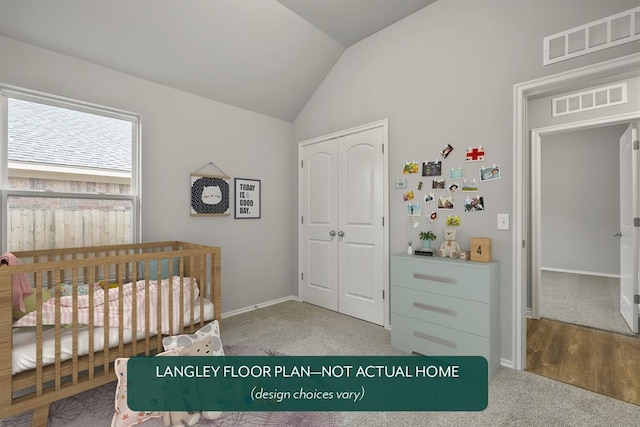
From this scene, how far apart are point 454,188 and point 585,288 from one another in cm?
333

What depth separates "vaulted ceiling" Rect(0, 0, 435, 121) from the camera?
210 centimetres

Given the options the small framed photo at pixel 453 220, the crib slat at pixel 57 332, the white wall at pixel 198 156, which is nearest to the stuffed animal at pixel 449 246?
the small framed photo at pixel 453 220

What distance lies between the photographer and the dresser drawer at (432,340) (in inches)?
80.0

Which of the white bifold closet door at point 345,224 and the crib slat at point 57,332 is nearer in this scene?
the crib slat at point 57,332

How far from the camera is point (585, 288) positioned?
412 centimetres

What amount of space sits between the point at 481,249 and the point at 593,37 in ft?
4.99

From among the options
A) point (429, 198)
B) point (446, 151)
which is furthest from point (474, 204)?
point (446, 151)

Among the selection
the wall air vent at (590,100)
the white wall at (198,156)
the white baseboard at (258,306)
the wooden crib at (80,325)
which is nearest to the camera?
the wooden crib at (80,325)

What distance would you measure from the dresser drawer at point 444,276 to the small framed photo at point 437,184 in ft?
2.09

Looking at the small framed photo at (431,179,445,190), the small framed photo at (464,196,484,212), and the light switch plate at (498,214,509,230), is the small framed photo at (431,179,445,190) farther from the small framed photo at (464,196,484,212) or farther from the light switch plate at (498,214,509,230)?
the light switch plate at (498,214,509,230)

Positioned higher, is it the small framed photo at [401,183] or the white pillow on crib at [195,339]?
the small framed photo at [401,183]

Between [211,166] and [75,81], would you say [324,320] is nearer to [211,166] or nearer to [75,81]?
[211,166]

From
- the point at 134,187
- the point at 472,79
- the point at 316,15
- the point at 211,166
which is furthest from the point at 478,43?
the point at 134,187
